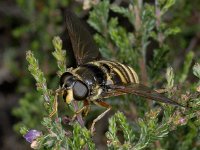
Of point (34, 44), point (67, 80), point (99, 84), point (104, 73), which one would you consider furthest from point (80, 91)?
point (34, 44)

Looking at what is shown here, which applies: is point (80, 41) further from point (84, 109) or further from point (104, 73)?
point (84, 109)

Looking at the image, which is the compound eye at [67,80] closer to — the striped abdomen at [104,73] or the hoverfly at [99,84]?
the hoverfly at [99,84]

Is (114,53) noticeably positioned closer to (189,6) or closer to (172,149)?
(172,149)

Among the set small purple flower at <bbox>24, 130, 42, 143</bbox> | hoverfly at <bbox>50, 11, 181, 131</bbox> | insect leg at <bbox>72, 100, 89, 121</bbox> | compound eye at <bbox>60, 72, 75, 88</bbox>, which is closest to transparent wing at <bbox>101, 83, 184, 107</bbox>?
hoverfly at <bbox>50, 11, 181, 131</bbox>

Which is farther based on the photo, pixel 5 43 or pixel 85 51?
pixel 5 43

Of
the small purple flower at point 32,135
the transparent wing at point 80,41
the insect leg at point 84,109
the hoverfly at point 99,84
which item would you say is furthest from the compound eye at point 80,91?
the transparent wing at point 80,41

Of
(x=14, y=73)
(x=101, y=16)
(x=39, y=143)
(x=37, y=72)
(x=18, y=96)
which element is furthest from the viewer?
(x=18, y=96)

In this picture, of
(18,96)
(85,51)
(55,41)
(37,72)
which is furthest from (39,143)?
(18,96)
